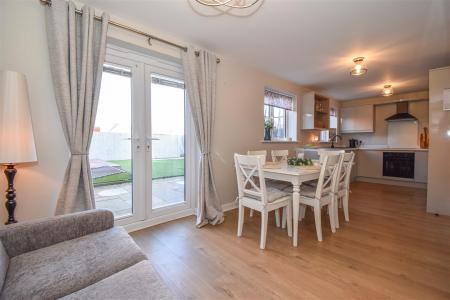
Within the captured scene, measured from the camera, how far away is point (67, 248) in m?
1.19

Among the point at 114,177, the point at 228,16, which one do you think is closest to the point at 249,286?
the point at 114,177

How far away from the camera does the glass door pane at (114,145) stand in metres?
2.22

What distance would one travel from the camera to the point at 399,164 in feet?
15.9

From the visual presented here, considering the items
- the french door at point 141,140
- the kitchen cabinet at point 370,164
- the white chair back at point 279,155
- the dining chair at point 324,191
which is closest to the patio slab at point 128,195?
A: the french door at point 141,140

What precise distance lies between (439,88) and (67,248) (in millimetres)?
4606

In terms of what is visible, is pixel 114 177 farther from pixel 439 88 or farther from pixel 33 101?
pixel 439 88

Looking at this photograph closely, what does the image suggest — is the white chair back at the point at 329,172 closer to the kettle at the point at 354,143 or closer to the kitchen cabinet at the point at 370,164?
the kitchen cabinet at the point at 370,164

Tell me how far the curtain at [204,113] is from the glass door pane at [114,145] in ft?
2.39

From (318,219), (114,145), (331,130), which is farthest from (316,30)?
(331,130)

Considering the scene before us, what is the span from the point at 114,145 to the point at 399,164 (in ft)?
19.5

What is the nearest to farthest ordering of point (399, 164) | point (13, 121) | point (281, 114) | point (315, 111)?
1. point (13, 121)
2. point (281, 114)
3. point (315, 111)
4. point (399, 164)

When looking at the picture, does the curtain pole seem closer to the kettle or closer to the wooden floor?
the wooden floor

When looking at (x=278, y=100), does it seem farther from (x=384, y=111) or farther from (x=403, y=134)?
(x=403, y=134)

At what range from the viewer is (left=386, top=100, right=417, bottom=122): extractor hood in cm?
500
